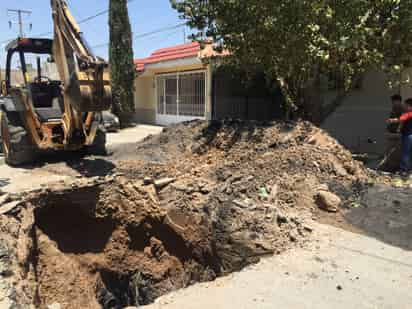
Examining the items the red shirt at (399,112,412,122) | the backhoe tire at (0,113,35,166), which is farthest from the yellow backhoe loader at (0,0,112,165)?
the red shirt at (399,112,412,122)

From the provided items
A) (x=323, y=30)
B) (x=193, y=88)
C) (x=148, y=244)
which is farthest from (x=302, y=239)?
(x=193, y=88)

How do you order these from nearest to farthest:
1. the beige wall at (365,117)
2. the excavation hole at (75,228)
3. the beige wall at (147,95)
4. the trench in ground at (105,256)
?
1. the trench in ground at (105,256)
2. the excavation hole at (75,228)
3. the beige wall at (365,117)
4. the beige wall at (147,95)

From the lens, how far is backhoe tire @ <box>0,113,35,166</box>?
8.87 meters

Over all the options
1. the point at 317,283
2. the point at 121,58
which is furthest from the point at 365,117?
the point at 121,58

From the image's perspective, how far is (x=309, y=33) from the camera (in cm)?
734

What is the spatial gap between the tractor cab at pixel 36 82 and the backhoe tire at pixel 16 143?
1.90 ft

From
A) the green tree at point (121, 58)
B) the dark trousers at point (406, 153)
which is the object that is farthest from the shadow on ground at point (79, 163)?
the green tree at point (121, 58)

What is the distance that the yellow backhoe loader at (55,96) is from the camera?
690cm

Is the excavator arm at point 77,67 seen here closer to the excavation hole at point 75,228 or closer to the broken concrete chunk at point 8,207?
the excavation hole at point 75,228

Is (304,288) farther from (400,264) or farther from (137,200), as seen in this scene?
(137,200)

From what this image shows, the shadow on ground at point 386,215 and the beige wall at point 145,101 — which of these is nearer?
the shadow on ground at point 386,215

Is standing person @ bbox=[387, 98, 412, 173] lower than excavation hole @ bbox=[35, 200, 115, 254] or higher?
higher

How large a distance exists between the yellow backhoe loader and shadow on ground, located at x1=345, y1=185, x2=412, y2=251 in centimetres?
469

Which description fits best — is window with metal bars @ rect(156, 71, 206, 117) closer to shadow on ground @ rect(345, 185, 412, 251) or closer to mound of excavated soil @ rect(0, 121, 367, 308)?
mound of excavated soil @ rect(0, 121, 367, 308)
